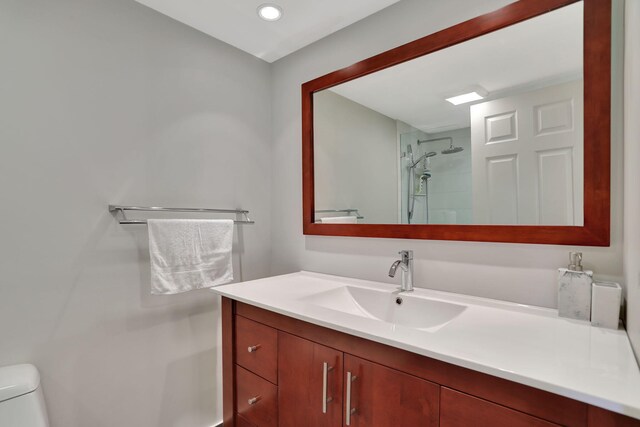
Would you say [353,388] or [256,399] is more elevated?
[353,388]

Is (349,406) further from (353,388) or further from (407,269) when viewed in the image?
(407,269)

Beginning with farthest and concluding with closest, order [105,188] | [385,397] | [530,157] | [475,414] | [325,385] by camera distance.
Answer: [105,188] < [530,157] < [325,385] < [385,397] < [475,414]

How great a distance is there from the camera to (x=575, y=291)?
97cm

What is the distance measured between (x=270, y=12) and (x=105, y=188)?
1139 mm

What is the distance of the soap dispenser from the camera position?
0.96 meters

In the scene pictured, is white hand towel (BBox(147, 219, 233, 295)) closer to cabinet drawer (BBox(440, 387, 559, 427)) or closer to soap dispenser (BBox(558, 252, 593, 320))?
cabinet drawer (BBox(440, 387, 559, 427))

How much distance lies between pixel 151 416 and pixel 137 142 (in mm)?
1303

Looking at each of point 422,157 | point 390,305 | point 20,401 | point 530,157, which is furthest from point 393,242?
point 20,401

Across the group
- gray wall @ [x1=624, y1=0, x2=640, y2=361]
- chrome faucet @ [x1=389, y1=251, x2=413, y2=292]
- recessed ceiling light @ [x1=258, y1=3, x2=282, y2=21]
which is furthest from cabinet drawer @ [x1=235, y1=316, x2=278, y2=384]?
recessed ceiling light @ [x1=258, y1=3, x2=282, y2=21]

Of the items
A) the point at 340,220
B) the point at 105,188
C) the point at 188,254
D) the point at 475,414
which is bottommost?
the point at 475,414

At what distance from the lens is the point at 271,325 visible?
121 centimetres

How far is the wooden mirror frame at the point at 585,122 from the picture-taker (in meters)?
0.98

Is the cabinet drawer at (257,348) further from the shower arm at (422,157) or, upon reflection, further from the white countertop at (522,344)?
the shower arm at (422,157)

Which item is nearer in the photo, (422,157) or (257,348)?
(257,348)
